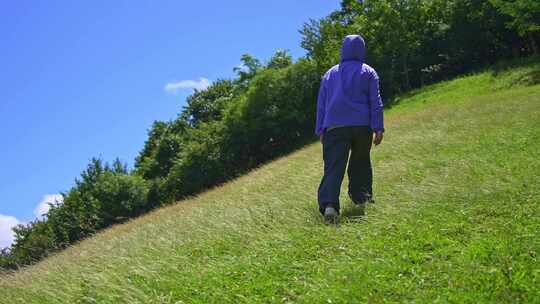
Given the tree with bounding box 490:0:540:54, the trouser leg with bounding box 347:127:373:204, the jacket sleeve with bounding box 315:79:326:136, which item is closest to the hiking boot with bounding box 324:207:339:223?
the trouser leg with bounding box 347:127:373:204

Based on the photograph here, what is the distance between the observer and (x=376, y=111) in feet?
21.4

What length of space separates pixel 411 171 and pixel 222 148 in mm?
28448

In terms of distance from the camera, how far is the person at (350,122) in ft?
21.2

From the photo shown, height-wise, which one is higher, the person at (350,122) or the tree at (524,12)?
the tree at (524,12)

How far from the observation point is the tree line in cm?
3666

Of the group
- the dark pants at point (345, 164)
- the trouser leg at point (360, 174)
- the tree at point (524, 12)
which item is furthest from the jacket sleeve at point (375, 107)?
the tree at point (524, 12)

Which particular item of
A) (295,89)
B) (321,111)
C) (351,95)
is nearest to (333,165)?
(321,111)

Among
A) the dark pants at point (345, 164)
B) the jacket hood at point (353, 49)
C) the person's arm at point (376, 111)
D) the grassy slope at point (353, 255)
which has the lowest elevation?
the grassy slope at point (353, 255)

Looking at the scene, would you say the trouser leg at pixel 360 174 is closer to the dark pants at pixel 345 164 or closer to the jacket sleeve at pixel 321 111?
the dark pants at pixel 345 164

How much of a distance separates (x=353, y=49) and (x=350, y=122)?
3.24 ft

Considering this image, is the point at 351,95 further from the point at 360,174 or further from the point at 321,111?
the point at 360,174

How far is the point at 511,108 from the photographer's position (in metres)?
17.9

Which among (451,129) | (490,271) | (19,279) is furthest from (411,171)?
(451,129)

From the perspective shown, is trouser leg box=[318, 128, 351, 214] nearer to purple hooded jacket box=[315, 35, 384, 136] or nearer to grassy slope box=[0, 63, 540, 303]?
purple hooded jacket box=[315, 35, 384, 136]
